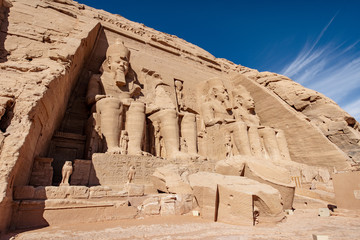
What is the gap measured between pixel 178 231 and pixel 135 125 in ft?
11.3

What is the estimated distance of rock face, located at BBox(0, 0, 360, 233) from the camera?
125 inches

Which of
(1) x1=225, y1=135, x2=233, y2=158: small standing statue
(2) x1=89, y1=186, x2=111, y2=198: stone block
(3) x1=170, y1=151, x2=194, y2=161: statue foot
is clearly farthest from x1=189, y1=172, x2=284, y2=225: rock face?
(1) x1=225, y1=135, x2=233, y2=158: small standing statue

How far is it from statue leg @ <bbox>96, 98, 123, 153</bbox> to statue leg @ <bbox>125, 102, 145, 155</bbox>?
10.6 inches

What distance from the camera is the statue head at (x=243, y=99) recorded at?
8922 mm

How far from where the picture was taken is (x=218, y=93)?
28.0ft

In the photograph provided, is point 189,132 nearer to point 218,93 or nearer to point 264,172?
point 218,93

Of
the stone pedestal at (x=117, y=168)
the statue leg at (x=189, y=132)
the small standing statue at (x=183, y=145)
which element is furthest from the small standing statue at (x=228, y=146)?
the stone pedestal at (x=117, y=168)

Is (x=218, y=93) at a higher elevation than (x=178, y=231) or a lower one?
higher

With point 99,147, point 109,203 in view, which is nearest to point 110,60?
point 99,147

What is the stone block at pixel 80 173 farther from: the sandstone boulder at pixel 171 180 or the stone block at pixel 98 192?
the sandstone boulder at pixel 171 180

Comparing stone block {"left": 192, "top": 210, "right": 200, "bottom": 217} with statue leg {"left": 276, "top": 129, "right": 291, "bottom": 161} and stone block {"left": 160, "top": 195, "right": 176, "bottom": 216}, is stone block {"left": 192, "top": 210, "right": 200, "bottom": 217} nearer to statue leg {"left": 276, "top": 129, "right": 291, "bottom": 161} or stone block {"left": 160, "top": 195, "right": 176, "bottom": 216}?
stone block {"left": 160, "top": 195, "right": 176, "bottom": 216}

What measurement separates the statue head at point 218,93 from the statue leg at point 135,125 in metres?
3.79

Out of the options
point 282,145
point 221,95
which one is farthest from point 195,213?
point 282,145

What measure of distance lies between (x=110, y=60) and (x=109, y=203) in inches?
188
